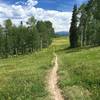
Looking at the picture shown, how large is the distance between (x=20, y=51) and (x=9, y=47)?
12.5 m

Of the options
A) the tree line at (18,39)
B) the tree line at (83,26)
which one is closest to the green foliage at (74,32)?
the tree line at (83,26)

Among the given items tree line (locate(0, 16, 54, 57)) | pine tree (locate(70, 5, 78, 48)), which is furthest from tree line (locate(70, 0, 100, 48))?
tree line (locate(0, 16, 54, 57))

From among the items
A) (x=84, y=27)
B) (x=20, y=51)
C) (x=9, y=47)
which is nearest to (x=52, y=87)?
(x=84, y=27)

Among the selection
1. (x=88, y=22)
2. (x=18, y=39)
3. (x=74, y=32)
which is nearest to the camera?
(x=88, y=22)

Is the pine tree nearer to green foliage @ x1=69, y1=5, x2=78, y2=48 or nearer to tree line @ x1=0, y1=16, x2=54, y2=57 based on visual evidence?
green foliage @ x1=69, y1=5, x2=78, y2=48

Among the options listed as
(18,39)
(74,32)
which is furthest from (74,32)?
(18,39)

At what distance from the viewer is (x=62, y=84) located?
2828 cm

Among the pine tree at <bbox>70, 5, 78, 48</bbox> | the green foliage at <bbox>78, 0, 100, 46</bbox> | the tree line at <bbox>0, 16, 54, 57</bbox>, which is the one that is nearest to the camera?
the green foliage at <bbox>78, 0, 100, 46</bbox>

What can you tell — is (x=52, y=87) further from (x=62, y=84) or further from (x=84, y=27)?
(x=84, y=27)

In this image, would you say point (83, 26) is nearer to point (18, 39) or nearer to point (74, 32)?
point (74, 32)

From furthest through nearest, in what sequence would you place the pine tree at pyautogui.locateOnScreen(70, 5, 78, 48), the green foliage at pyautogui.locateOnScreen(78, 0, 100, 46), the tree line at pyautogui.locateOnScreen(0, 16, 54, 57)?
the tree line at pyautogui.locateOnScreen(0, 16, 54, 57), the pine tree at pyautogui.locateOnScreen(70, 5, 78, 48), the green foliage at pyautogui.locateOnScreen(78, 0, 100, 46)

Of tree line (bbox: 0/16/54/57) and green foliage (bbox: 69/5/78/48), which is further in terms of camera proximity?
tree line (bbox: 0/16/54/57)

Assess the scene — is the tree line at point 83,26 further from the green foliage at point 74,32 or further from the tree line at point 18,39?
the tree line at point 18,39

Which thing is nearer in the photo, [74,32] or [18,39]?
[74,32]
